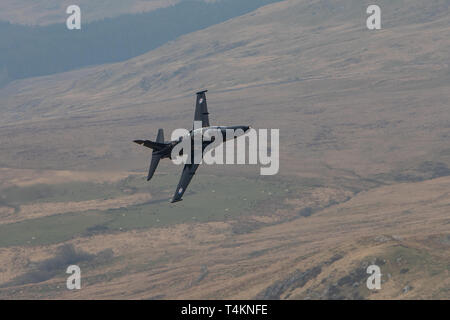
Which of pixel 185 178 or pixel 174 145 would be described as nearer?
pixel 174 145

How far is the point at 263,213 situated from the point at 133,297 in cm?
6882

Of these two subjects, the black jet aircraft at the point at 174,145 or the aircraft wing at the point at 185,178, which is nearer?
the black jet aircraft at the point at 174,145

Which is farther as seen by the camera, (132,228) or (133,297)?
(132,228)

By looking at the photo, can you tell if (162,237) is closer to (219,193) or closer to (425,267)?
(219,193)

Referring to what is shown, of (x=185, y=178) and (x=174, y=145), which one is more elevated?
(x=174, y=145)

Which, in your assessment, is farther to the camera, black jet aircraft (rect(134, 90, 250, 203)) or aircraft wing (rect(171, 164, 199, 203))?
aircraft wing (rect(171, 164, 199, 203))

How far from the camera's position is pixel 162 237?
17038 centimetres
